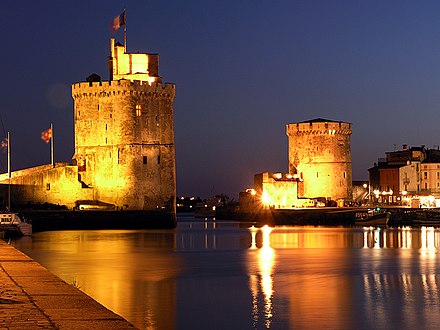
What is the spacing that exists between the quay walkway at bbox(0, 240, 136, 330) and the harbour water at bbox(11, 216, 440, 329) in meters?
1.68

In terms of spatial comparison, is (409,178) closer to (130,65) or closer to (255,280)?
(130,65)

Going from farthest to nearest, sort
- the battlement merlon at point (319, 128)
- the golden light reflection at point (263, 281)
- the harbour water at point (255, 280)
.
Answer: the battlement merlon at point (319, 128), the golden light reflection at point (263, 281), the harbour water at point (255, 280)

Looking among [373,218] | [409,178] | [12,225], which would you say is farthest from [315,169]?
[12,225]

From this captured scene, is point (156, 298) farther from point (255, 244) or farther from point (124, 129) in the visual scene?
point (124, 129)

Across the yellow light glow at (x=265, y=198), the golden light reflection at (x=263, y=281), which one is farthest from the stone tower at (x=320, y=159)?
the golden light reflection at (x=263, y=281)

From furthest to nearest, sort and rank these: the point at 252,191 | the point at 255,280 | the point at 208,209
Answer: the point at 208,209 → the point at 252,191 → the point at 255,280

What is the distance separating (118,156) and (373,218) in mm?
15414

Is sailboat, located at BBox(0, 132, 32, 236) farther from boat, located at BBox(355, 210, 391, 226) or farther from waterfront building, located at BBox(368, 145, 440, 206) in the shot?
waterfront building, located at BBox(368, 145, 440, 206)

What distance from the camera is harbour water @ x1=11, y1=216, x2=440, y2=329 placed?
47.2 ft

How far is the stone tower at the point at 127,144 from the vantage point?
46.5 metres

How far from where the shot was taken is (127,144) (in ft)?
152

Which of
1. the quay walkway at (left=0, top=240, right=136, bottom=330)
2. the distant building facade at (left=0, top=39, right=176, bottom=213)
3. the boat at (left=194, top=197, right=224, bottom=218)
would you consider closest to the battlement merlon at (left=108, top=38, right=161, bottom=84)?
the distant building facade at (left=0, top=39, right=176, bottom=213)

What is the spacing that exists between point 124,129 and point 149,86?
2597 mm

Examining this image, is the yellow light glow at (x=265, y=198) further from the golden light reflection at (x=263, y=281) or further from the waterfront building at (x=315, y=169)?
the golden light reflection at (x=263, y=281)
